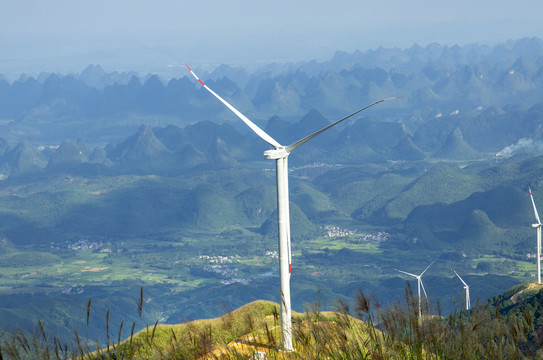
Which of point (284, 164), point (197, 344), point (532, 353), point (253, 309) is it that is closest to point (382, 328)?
point (532, 353)

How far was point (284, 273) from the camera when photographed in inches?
1203

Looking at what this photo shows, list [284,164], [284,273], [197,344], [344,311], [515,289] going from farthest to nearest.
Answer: [515,289], [284,164], [284,273], [197,344], [344,311]

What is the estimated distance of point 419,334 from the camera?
19484mm

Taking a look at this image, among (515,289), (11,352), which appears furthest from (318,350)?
(515,289)

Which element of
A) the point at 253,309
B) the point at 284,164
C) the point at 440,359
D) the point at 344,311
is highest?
the point at 284,164

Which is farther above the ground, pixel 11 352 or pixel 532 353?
pixel 11 352

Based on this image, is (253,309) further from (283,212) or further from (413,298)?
(413,298)

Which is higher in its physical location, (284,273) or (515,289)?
(284,273)

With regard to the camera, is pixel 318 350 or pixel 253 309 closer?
pixel 318 350

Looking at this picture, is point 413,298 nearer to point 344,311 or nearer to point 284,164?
point 344,311

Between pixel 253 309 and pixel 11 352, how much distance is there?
46.8 metres

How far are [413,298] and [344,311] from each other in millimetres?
1896

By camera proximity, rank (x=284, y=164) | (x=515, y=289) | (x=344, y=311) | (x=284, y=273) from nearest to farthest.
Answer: (x=344, y=311) < (x=284, y=273) < (x=284, y=164) < (x=515, y=289)

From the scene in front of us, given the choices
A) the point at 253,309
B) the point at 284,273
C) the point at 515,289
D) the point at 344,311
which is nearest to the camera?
the point at 344,311
